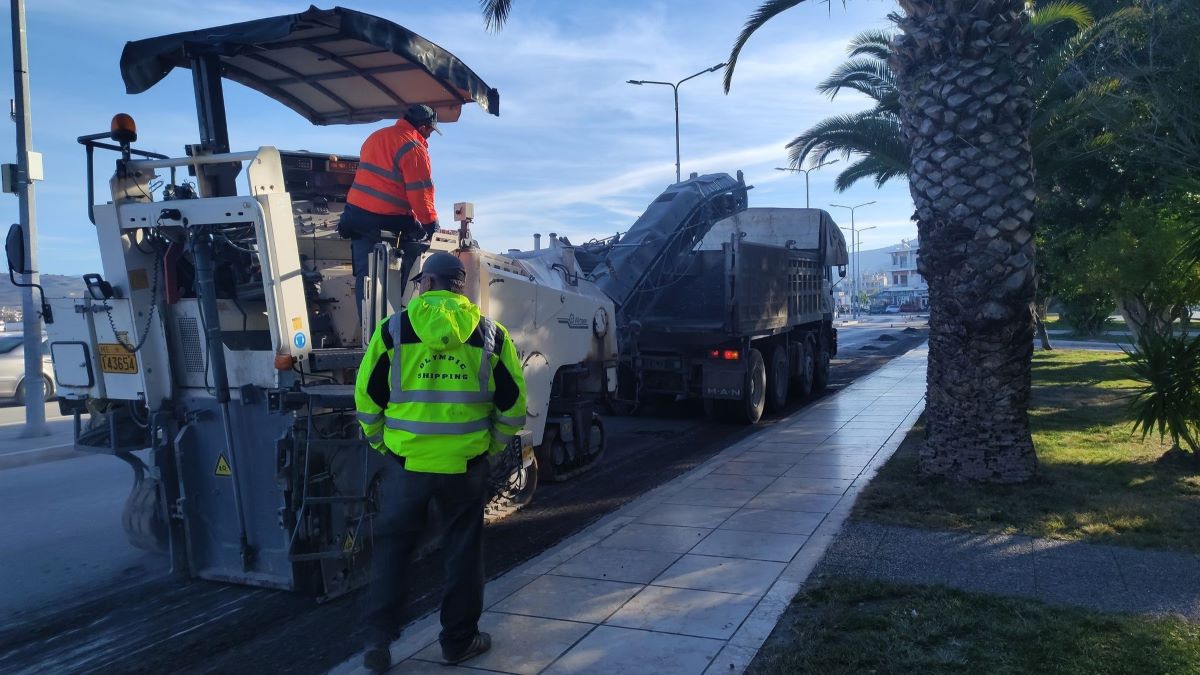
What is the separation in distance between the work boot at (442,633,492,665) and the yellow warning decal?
209 cm

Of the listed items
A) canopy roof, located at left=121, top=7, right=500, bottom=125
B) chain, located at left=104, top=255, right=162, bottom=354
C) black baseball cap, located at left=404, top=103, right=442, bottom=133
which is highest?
canopy roof, located at left=121, top=7, right=500, bottom=125

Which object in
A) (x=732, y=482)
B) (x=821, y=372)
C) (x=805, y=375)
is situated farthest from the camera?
(x=821, y=372)

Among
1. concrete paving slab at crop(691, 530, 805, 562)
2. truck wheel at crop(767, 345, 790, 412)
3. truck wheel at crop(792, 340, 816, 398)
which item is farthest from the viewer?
truck wheel at crop(792, 340, 816, 398)

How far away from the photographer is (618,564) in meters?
5.75

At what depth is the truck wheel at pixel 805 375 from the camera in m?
15.6

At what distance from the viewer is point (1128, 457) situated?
850 centimetres

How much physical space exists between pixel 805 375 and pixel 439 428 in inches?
495

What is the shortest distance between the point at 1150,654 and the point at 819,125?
551 inches

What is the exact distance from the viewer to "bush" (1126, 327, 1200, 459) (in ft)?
25.4

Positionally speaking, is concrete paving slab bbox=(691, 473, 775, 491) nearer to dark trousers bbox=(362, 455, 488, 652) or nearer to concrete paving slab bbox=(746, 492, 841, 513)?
concrete paving slab bbox=(746, 492, 841, 513)

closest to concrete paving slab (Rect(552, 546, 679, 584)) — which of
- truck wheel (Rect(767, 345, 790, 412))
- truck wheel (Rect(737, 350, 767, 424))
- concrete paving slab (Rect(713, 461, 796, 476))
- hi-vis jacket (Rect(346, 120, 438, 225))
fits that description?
hi-vis jacket (Rect(346, 120, 438, 225))

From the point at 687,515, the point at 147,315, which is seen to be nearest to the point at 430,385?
the point at 147,315

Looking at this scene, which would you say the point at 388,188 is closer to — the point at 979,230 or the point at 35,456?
the point at 979,230

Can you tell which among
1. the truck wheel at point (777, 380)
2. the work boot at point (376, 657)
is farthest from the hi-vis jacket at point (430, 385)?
the truck wheel at point (777, 380)
